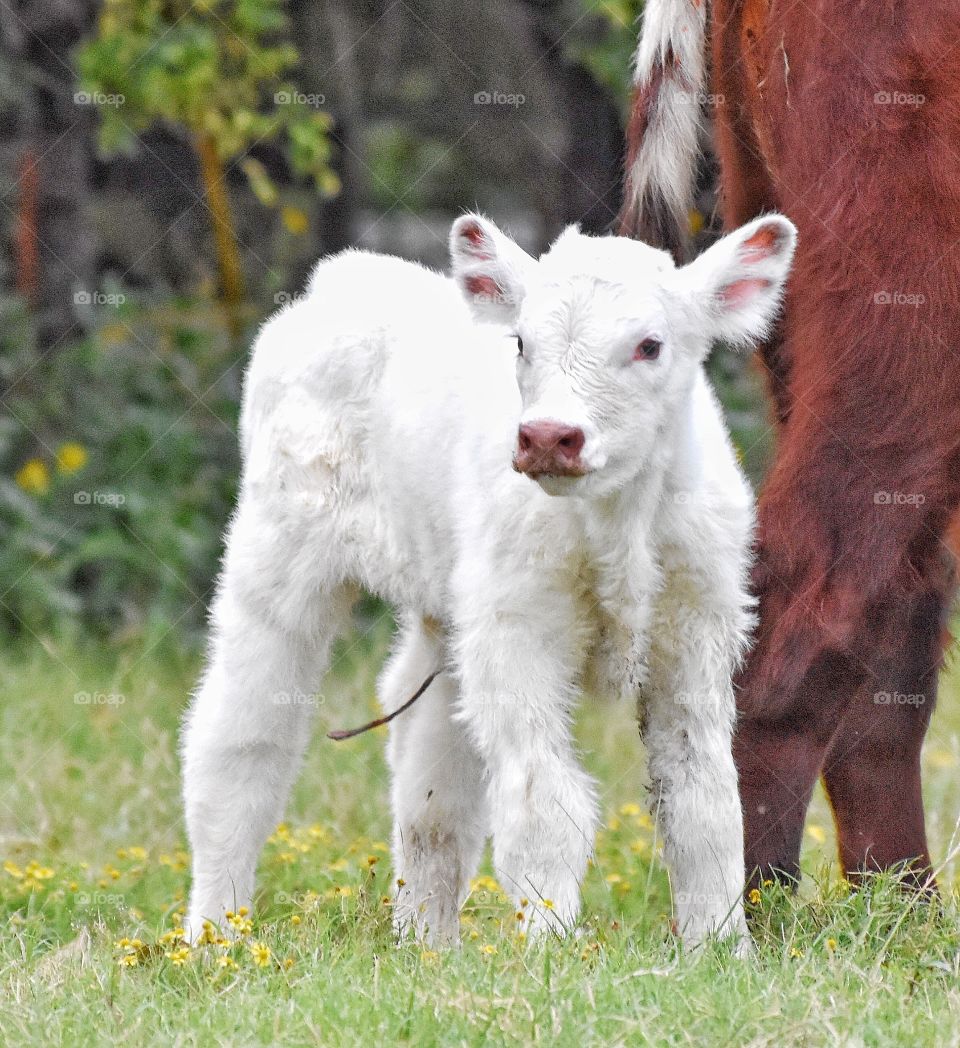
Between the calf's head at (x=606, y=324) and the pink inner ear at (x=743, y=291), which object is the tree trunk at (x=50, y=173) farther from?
the pink inner ear at (x=743, y=291)

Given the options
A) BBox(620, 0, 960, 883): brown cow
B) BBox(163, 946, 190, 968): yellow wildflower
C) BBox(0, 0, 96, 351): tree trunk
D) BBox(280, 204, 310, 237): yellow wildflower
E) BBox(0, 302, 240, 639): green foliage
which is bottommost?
BBox(0, 302, 240, 639): green foliage

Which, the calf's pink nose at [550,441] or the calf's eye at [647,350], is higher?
the calf's eye at [647,350]

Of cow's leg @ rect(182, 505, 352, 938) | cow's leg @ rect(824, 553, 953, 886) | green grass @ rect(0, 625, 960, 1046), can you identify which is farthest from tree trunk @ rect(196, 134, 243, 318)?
cow's leg @ rect(824, 553, 953, 886)

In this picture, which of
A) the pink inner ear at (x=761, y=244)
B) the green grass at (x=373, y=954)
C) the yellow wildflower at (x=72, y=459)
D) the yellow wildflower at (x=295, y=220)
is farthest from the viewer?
the yellow wildflower at (x=295, y=220)

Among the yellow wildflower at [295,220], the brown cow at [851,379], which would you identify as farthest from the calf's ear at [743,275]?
the yellow wildflower at [295,220]

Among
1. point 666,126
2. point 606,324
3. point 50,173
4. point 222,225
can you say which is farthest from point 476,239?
point 222,225

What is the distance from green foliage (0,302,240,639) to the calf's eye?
4911 mm

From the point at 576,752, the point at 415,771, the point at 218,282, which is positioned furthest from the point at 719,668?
the point at 218,282

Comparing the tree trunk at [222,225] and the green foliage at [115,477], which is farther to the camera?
the tree trunk at [222,225]

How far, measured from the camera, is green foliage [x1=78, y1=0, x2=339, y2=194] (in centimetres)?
820

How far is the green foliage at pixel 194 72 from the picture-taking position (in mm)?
8203

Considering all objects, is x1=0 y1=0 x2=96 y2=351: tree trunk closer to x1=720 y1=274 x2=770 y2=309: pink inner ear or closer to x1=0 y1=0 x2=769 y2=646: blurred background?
x1=0 y1=0 x2=769 y2=646: blurred background

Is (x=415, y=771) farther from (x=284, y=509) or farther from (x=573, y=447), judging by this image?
(x=573, y=447)

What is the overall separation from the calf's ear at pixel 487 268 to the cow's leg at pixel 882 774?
4.60 feet
